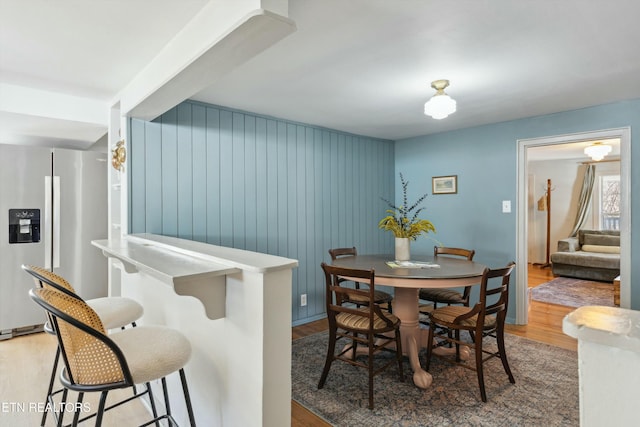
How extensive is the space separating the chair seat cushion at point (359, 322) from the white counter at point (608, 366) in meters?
1.68

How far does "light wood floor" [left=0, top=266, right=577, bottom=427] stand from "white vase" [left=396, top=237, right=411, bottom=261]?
1.21 meters

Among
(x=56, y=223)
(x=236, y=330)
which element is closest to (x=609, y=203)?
(x=236, y=330)

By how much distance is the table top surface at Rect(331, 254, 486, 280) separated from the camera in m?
2.40

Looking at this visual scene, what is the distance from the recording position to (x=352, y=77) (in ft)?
8.36

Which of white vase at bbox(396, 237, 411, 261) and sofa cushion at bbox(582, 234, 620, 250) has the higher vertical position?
white vase at bbox(396, 237, 411, 261)

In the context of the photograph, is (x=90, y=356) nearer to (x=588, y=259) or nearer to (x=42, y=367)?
(x=42, y=367)

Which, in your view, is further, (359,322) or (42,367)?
(42,367)

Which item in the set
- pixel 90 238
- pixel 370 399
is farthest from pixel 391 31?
pixel 90 238

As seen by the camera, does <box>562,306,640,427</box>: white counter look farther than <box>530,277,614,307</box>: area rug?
No

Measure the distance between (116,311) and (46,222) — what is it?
2.34m

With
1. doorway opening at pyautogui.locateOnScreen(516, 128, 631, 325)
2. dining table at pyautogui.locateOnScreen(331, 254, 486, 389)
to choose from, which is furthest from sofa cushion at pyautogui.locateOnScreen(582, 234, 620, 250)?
dining table at pyautogui.locateOnScreen(331, 254, 486, 389)

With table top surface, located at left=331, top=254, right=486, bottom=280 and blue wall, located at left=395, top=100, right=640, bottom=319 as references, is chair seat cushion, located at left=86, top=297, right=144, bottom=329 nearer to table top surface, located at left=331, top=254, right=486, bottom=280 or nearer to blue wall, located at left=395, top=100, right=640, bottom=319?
table top surface, located at left=331, top=254, right=486, bottom=280

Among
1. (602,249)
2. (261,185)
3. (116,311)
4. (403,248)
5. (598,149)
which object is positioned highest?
(598,149)

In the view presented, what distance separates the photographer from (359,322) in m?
2.34
